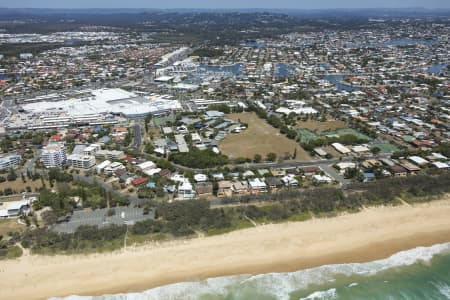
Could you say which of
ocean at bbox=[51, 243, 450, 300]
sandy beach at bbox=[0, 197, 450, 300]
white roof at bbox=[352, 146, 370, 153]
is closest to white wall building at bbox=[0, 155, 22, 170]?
sandy beach at bbox=[0, 197, 450, 300]

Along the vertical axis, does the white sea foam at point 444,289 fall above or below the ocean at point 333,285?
below

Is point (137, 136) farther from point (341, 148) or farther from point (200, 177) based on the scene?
point (341, 148)

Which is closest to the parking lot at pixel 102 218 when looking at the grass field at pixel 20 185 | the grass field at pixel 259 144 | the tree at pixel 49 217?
the tree at pixel 49 217

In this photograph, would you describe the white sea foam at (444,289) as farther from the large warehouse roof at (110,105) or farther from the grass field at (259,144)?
the large warehouse roof at (110,105)

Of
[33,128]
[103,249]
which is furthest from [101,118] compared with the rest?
[103,249]

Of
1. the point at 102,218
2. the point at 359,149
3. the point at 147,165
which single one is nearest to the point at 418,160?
the point at 359,149

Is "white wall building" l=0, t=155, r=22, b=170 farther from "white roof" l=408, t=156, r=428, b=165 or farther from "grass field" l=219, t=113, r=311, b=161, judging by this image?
"white roof" l=408, t=156, r=428, b=165

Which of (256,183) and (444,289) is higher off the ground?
(256,183)
